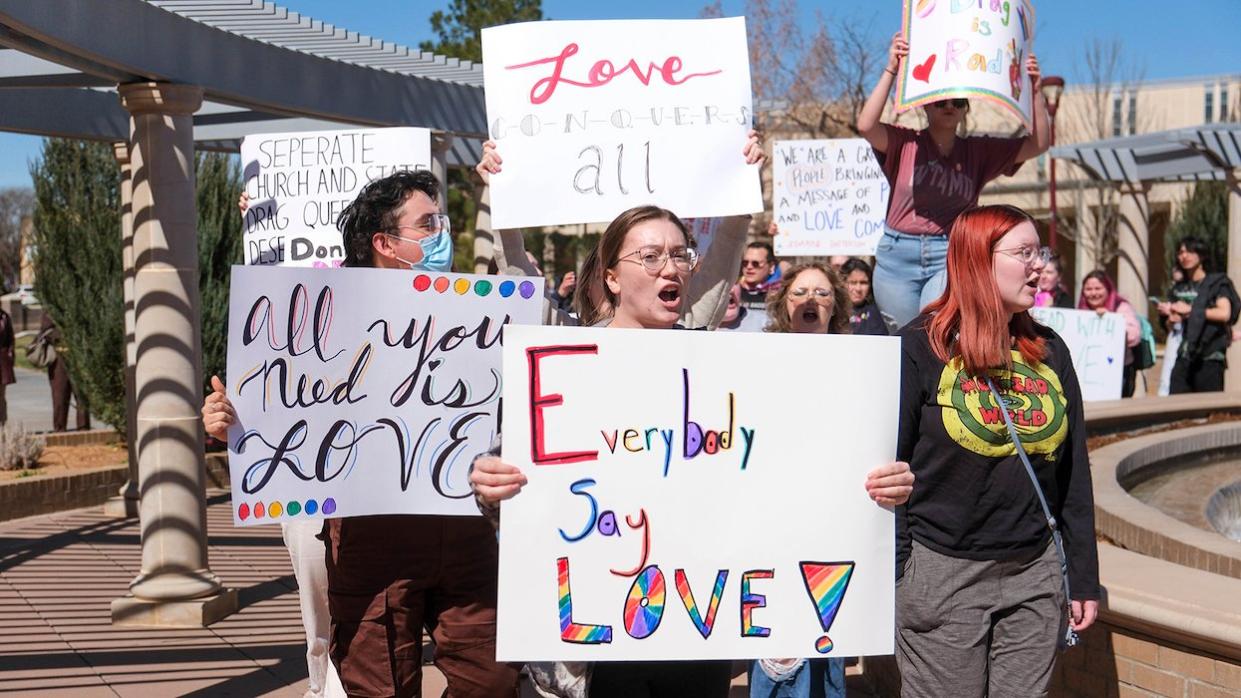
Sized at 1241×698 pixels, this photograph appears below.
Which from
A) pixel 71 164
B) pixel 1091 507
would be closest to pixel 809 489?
pixel 1091 507

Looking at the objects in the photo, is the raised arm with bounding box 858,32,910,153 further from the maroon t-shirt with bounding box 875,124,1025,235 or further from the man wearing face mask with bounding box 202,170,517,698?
the man wearing face mask with bounding box 202,170,517,698

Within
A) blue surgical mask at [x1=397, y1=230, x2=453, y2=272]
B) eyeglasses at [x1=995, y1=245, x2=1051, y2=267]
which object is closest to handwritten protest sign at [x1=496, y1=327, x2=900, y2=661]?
eyeglasses at [x1=995, y1=245, x2=1051, y2=267]

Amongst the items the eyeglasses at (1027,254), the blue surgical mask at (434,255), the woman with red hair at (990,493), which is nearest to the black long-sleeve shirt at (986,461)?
the woman with red hair at (990,493)

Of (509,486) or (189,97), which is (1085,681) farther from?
(189,97)

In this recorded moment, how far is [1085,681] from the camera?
457 cm

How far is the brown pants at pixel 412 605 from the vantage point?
3723 millimetres

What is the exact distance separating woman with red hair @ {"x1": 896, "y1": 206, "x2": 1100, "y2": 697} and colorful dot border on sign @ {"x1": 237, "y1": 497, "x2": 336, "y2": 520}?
1.50m

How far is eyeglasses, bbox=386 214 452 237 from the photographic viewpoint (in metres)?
4.07

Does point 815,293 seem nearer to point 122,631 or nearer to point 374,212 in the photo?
point 374,212

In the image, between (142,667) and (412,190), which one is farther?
(142,667)

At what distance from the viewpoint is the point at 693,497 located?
3.10m

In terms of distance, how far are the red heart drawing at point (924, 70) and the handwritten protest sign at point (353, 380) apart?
1.80m

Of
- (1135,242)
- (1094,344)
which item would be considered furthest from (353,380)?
(1135,242)

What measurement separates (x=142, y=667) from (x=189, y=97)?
9.29 ft
